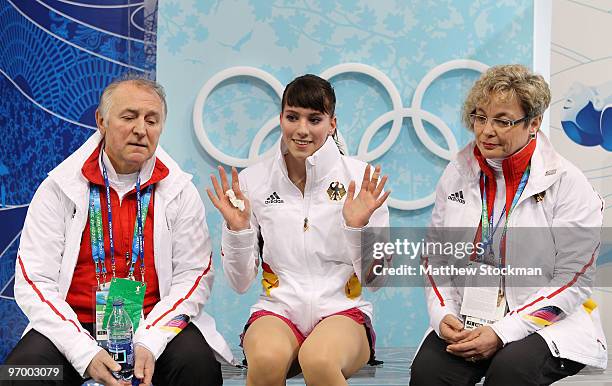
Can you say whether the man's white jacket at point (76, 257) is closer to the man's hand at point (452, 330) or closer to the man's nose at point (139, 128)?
the man's nose at point (139, 128)

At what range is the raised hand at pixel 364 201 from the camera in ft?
9.68

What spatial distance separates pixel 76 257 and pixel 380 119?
199 centimetres

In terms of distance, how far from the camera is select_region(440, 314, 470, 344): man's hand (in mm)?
2850

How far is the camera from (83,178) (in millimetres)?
3002

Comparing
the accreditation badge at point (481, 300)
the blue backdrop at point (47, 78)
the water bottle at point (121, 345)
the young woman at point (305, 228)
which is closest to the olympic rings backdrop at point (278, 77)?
the blue backdrop at point (47, 78)

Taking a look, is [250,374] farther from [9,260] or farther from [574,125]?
[574,125]

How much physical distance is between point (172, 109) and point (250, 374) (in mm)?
1971

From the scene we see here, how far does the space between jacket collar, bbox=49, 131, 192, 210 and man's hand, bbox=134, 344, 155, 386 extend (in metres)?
0.60

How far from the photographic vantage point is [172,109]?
4.32 m

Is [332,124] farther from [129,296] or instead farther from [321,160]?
[129,296]

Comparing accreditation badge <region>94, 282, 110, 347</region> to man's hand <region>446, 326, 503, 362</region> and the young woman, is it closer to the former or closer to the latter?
the young woman

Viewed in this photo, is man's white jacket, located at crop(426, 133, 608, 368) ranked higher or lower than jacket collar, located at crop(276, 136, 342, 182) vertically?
lower

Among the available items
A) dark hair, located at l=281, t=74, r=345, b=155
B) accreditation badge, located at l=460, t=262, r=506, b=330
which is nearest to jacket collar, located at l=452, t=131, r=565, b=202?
accreditation badge, located at l=460, t=262, r=506, b=330

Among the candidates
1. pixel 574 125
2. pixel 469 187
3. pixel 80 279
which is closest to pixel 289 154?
pixel 469 187
